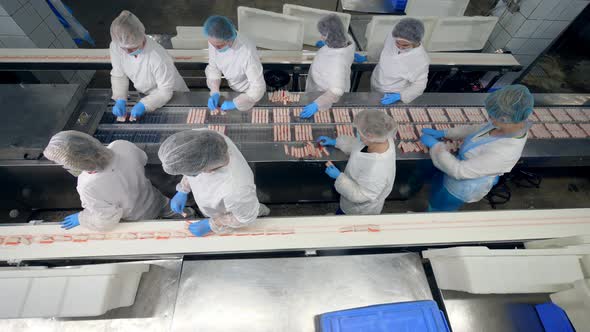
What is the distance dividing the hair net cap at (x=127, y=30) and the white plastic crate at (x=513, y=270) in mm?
3040

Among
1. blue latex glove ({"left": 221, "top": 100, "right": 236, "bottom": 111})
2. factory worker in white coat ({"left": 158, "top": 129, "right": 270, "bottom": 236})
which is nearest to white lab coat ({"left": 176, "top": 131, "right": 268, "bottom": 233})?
factory worker in white coat ({"left": 158, "top": 129, "right": 270, "bottom": 236})

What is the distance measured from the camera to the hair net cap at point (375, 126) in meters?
2.02

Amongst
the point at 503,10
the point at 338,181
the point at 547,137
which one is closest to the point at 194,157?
the point at 338,181

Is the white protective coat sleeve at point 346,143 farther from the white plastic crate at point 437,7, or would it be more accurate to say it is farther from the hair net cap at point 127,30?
the white plastic crate at point 437,7

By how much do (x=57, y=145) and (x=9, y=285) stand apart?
0.88m

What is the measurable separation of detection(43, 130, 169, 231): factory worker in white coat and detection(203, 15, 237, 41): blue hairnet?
4.24ft

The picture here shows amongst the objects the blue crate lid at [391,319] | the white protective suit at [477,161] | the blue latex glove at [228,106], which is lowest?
the blue crate lid at [391,319]

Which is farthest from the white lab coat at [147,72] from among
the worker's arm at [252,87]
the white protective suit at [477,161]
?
the white protective suit at [477,161]

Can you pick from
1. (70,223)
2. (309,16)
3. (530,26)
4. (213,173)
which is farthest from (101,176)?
(530,26)

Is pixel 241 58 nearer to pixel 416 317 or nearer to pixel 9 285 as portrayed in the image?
pixel 9 285

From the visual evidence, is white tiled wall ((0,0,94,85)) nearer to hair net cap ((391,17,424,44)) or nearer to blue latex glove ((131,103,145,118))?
blue latex glove ((131,103,145,118))

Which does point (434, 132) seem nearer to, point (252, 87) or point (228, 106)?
point (252, 87)

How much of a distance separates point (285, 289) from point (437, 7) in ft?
20.9

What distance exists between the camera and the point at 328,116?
3.19m
